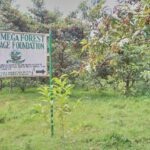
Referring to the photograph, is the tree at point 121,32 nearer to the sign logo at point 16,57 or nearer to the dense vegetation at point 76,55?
the dense vegetation at point 76,55

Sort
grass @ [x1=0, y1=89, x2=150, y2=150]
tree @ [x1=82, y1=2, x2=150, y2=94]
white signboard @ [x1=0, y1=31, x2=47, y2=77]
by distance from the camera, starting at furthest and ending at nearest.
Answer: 1. white signboard @ [x1=0, y1=31, x2=47, y2=77]
2. grass @ [x1=0, y1=89, x2=150, y2=150]
3. tree @ [x1=82, y1=2, x2=150, y2=94]

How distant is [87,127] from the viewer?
22.8ft

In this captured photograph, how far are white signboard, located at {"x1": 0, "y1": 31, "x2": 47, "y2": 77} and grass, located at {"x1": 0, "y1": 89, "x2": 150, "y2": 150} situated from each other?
2.85 ft

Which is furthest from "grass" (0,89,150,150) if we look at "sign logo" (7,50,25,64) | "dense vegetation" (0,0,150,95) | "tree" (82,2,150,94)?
"tree" (82,2,150,94)

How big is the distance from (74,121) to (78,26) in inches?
270

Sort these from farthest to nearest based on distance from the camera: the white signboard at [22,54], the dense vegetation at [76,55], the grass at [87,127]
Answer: the dense vegetation at [76,55] < the white signboard at [22,54] < the grass at [87,127]

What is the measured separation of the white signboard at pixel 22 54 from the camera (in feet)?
20.7

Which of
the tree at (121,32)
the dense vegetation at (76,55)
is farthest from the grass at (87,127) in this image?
the tree at (121,32)

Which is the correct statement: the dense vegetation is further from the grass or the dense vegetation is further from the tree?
the grass

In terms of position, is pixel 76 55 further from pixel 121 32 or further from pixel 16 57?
pixel 121 32

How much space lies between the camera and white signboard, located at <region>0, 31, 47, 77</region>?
20.7 ft

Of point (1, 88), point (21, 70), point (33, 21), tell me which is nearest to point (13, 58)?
point (21, 70)

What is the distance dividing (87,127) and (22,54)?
1.67 metres

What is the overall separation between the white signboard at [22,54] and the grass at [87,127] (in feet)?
2.85
